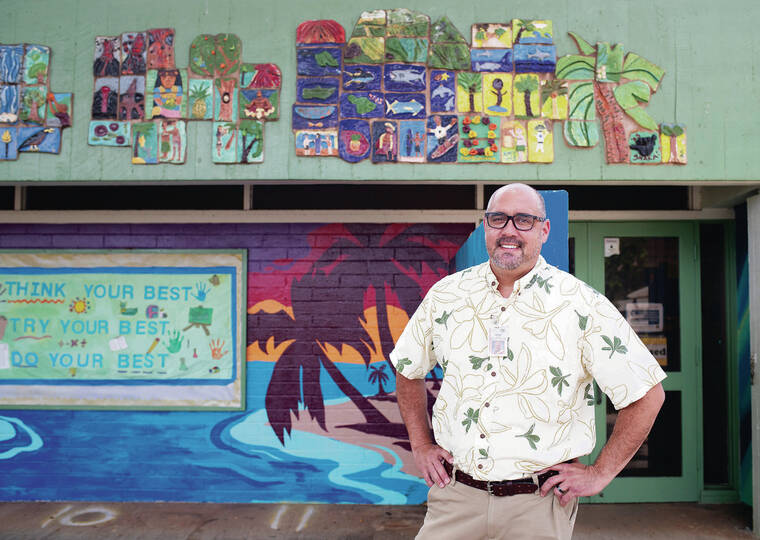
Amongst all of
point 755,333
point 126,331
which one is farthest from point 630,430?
point 126,331

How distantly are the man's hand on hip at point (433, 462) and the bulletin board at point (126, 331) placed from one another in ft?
9.01

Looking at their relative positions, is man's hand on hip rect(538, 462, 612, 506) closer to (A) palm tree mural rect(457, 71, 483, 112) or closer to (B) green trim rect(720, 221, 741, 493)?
(A) palm tree mural rect(457, 71, 483, 112)

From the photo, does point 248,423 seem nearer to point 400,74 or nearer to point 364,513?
point 364,513

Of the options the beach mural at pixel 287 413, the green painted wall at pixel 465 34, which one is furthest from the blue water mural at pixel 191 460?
the green painted wall at pixel 465 34

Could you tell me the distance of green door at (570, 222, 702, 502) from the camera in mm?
4641

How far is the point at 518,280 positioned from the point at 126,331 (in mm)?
3684

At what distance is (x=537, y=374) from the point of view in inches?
79.8

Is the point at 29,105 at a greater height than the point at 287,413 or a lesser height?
greater

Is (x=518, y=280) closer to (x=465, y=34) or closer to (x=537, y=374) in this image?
(x=537, y=374)

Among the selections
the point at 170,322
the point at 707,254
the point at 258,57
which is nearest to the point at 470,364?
the point at 258,57

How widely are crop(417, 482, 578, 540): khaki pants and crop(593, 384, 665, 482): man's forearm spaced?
216mm

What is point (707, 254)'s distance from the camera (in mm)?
4781

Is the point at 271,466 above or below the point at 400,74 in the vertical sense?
below

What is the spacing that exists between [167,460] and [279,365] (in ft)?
3.91
